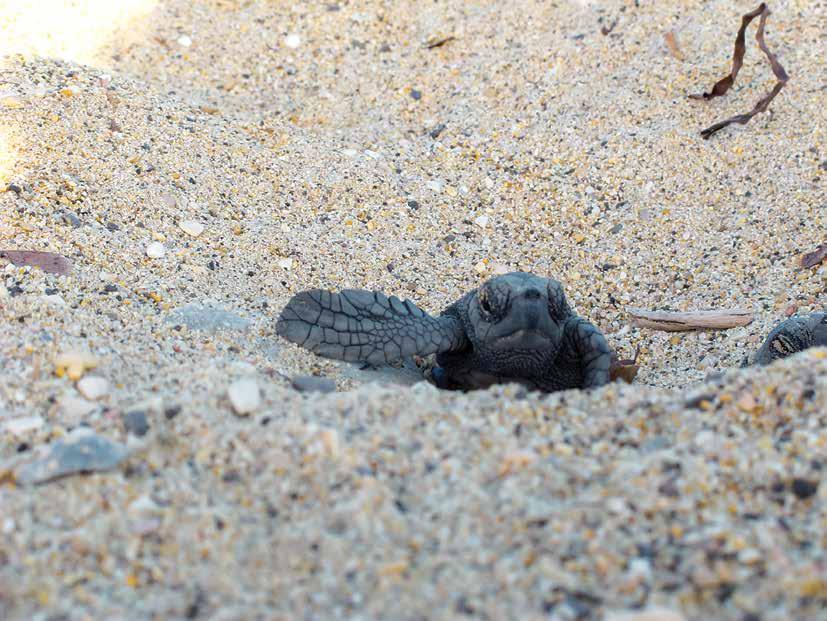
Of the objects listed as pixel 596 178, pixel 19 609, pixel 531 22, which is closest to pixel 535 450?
pixel 19 609

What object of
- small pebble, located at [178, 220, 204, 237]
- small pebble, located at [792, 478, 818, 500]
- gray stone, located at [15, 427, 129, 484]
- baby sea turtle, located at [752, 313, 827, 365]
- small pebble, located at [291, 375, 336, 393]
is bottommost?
small pebble, located at [178, 220, 204, 237]

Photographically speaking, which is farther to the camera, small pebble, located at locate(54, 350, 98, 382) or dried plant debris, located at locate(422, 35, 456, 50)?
dried plant debris, located at locate(422, 35, 456, 50)

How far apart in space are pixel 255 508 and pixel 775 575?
912mm

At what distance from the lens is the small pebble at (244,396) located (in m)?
1.76

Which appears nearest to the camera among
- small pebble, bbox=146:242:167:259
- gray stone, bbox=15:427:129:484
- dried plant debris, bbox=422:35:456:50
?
gray stone, bbox=15:427:129:484

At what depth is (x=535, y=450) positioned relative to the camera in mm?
1622

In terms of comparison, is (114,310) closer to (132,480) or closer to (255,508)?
(132,480)

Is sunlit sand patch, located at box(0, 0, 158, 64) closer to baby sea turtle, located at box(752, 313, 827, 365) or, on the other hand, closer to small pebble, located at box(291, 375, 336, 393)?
small pebble, located at box(291, 375, 336, 393)

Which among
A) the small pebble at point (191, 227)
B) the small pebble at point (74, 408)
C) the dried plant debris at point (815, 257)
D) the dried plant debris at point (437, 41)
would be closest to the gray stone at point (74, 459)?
the small pebble at point (74, 408)

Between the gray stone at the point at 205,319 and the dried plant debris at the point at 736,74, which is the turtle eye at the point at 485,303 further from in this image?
the dried plant debris at the point at 736,74

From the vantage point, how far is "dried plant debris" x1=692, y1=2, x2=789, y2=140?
368 centimetres

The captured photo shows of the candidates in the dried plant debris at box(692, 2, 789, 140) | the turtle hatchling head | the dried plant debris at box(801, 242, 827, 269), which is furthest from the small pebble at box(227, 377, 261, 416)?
the dried plant debris at box(692, 2, 789, 140)

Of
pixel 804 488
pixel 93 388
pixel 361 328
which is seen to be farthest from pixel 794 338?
pixel 93 388

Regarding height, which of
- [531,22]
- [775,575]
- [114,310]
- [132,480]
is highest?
[531,22]
